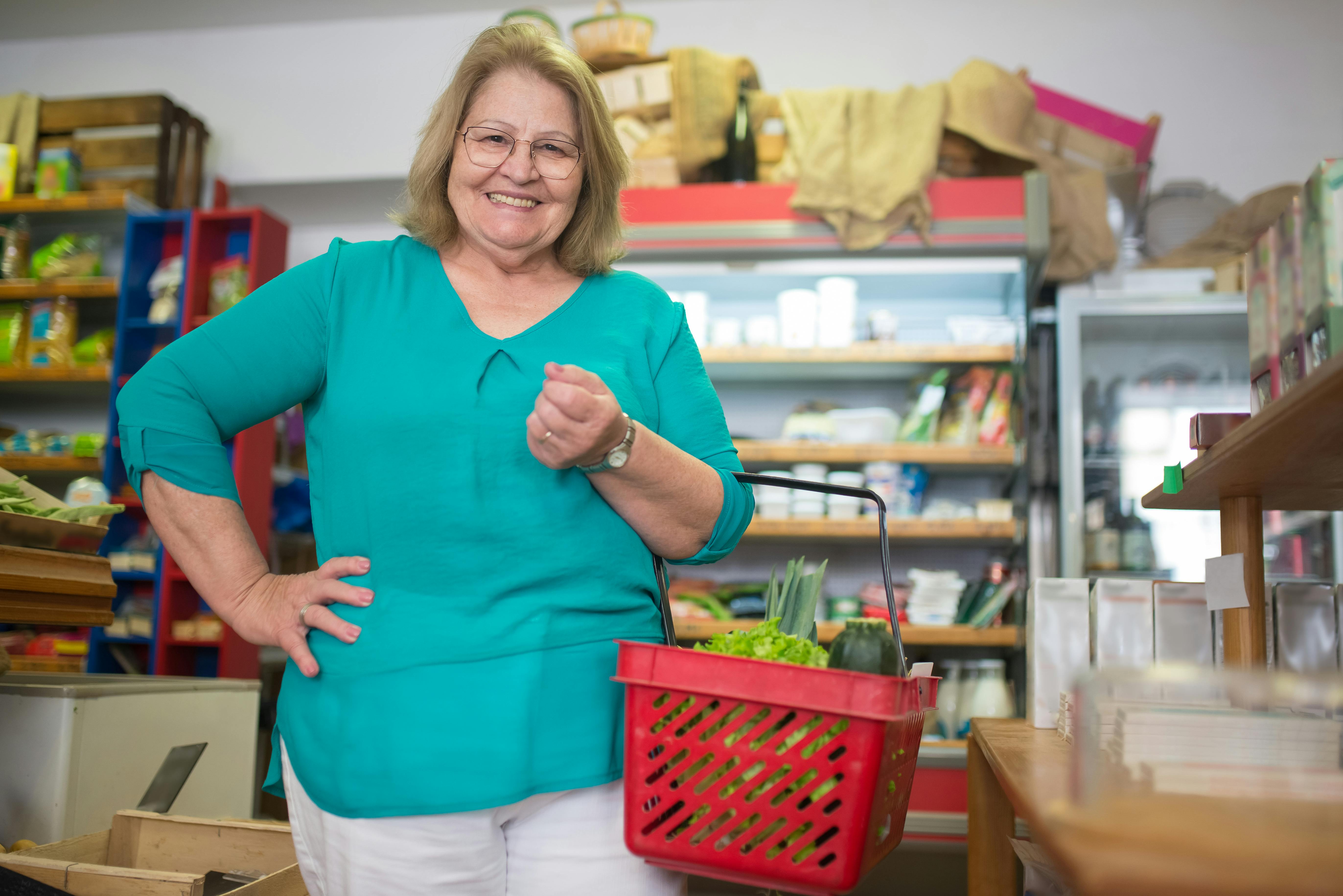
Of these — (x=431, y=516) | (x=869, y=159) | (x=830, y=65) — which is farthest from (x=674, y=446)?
(x=830, y=65)

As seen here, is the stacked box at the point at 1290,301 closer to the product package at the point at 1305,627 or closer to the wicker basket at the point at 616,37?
the product package at the point at 1305,627

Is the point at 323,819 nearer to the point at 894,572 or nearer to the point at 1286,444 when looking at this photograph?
the point at 1286,444

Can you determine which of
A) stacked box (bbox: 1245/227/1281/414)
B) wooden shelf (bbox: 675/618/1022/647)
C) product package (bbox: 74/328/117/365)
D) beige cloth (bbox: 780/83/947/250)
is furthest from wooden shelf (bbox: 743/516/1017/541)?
product package (bbox: 74/328/117/365)

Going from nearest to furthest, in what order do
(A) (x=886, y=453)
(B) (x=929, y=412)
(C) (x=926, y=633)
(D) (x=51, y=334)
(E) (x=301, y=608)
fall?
1. (E) (x=301, y=608)
2. (C) (x=926, y=633)
3. (A) (x=886, y=453)
4. (B) (x=929, y=412)
5. (D) (x=51, y=334)

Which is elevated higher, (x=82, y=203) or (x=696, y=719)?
(x=82, y=203)

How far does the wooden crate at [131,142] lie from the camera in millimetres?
4547

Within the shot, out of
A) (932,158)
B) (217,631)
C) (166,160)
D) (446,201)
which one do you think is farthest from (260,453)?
(446,201)

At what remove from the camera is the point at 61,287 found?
14.7 ft

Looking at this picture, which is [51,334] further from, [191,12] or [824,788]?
[824,788]

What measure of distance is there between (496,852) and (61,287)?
4388 millimetres

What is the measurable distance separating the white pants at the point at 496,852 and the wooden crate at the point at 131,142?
14.0 feet

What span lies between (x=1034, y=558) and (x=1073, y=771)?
3386mm

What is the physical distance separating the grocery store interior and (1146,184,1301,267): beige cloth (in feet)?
0.08

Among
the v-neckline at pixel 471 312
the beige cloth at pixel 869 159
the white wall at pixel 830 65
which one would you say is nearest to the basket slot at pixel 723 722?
the v-neckline at pixel 471 312
